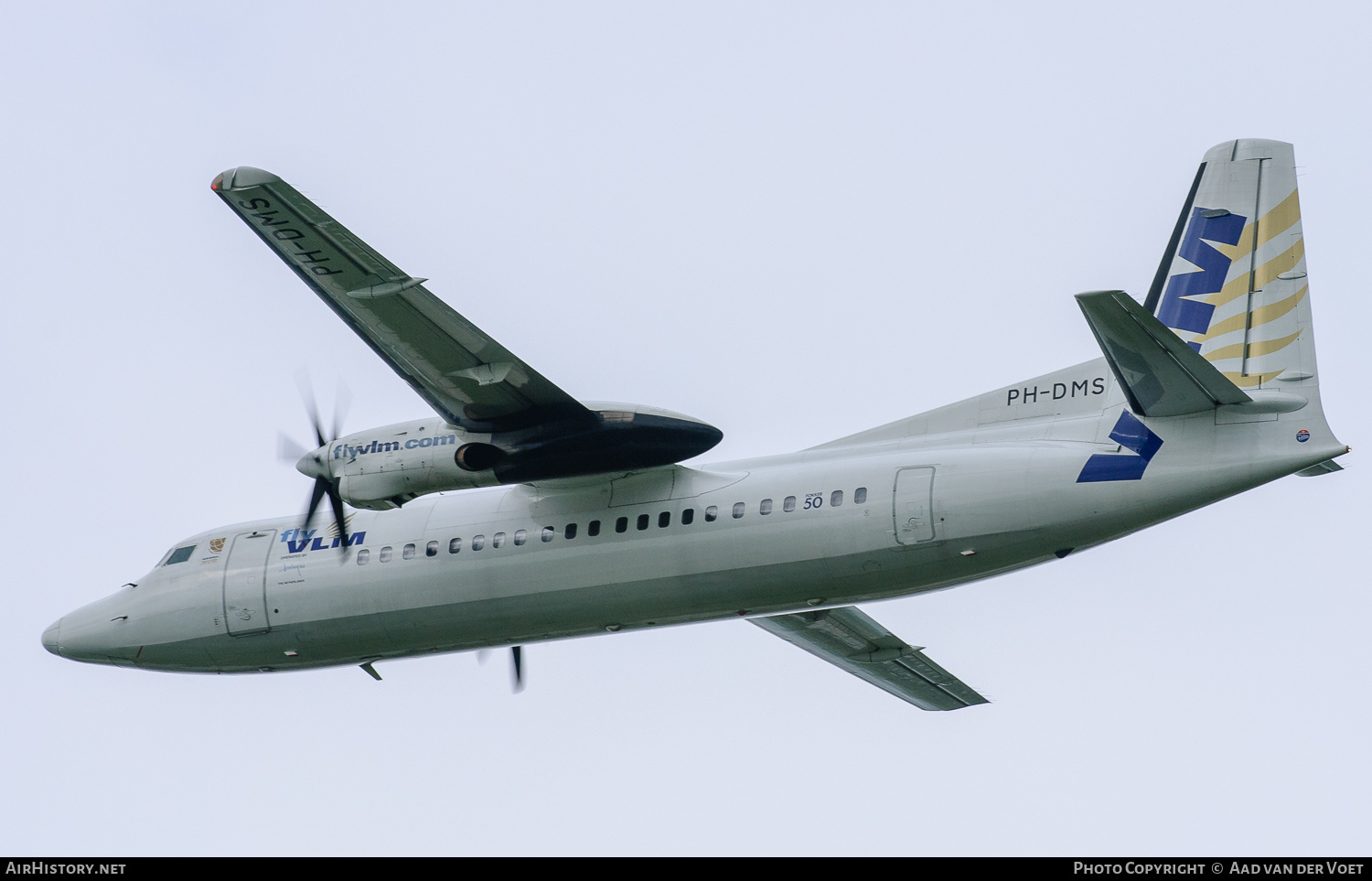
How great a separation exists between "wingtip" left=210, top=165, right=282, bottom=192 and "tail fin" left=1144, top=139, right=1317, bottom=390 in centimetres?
1166

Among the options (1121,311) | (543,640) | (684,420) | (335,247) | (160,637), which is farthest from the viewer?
(160,637)

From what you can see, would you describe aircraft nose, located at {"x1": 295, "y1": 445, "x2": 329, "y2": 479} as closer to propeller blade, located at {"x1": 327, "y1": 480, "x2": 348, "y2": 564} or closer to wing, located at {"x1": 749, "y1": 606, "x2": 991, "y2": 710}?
propeller blade, located at {"x1": 327, "y1": 480, "x2": 348, "y2": 564}

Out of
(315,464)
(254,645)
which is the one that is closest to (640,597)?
(315,464)

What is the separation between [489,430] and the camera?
22266mm

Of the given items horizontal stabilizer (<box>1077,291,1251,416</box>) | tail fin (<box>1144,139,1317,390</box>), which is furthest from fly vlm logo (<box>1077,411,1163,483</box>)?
tail fin (<box>1144,139,1317,390</box>)

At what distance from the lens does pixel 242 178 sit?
1980cm

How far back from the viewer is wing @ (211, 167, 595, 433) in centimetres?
2005

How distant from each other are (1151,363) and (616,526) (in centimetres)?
776

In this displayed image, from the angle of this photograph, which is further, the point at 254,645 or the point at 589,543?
the point at 254,645

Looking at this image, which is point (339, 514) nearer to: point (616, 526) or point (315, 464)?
point (315, 464)

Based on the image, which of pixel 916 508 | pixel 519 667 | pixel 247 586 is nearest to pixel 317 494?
pixel 247 586

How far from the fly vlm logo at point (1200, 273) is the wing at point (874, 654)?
25.9 feet

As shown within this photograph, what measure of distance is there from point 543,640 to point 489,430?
335 cm
